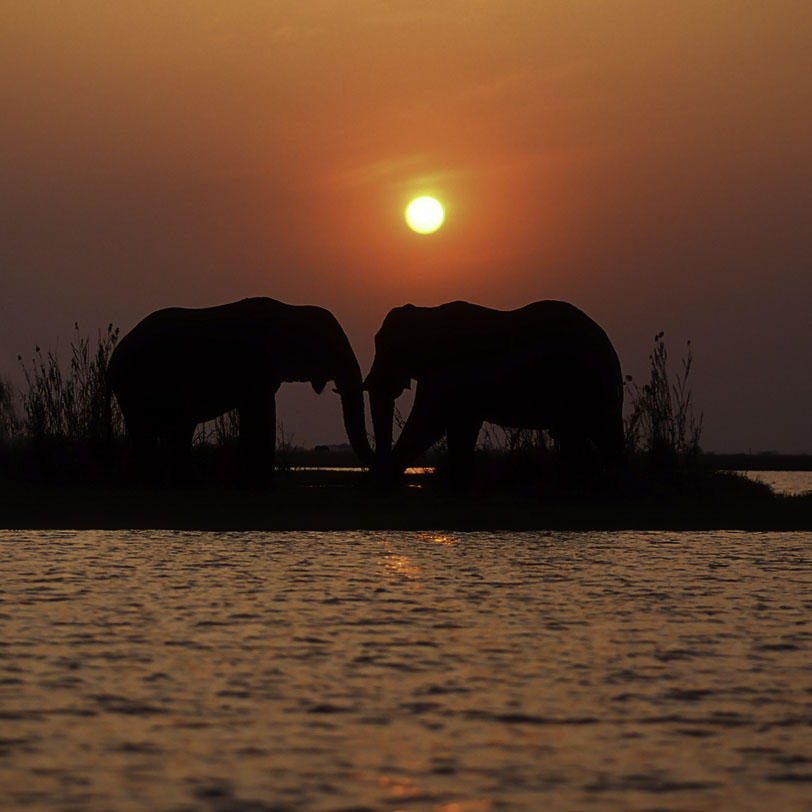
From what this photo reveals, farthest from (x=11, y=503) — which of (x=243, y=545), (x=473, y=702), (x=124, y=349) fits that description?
(x=473, y=702)

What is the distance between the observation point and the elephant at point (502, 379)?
21.4 m

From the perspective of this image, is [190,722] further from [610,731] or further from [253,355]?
[253,355]

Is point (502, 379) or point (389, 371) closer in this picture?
point (502, 379)

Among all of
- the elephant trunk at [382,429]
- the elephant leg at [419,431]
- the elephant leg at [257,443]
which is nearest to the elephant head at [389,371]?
the elephant trunk at [382,429]

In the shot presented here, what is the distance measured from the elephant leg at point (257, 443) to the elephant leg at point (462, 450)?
7.77 ft

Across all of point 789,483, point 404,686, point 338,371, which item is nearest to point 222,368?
point 338,371

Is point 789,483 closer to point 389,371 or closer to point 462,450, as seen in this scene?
point 389,371

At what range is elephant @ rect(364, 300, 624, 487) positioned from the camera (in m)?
21.4

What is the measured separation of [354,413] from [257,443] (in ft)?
6.84

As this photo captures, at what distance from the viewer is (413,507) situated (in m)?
19.7

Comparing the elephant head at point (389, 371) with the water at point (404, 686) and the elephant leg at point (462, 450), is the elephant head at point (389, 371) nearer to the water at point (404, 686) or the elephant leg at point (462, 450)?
the elephant leg at point (462, 450)

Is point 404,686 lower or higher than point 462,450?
lower

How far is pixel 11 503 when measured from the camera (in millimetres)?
20203

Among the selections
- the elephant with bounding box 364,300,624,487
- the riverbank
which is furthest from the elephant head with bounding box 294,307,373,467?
the elephant with bounding box 364,300,624,487
